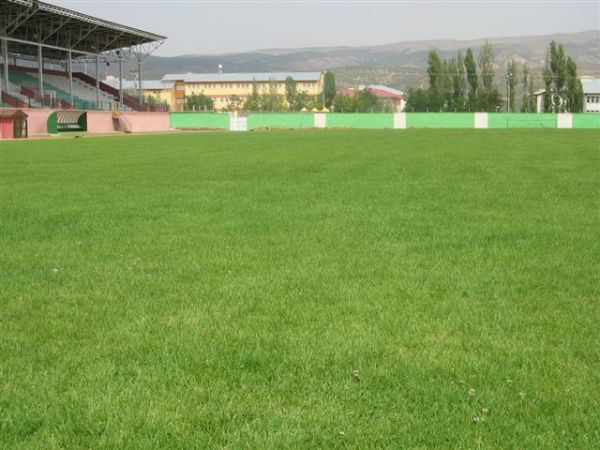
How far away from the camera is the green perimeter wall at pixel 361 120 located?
7906 centimetres

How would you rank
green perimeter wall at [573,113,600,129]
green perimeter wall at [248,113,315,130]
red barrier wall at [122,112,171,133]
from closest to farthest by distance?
red barrier wall at [122,112,171,133], green perimeter wall at [573,113,600,129], green perimeter wall at [248,113,315,130]

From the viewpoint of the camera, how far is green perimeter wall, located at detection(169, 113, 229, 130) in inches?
3022

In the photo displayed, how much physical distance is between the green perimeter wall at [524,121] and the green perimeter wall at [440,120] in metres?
2.43

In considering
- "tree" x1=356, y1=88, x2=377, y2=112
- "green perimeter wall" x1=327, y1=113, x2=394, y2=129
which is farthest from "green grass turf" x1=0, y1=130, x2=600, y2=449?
"tree" x1=356, y1=88, x2=377, y2=112

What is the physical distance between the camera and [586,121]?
73.4m

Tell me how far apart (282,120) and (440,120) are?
59.0 ft

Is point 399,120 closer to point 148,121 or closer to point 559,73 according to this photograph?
point 148,121

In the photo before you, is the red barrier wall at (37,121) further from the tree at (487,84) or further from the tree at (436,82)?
the tree at (436,82)

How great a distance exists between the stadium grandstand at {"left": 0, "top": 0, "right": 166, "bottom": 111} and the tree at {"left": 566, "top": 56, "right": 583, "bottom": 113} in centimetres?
7074

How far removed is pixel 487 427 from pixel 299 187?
11968mm

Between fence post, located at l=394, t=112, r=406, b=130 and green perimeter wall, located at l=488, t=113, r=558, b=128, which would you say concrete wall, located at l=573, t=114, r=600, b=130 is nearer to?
green perimeter wall, located at l=488, t=113, r=558, b=128

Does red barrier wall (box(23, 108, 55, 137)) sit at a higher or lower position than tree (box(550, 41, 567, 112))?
lower

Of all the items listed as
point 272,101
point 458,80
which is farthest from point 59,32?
point 458,80

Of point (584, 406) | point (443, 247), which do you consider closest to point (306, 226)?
point (443, 247)
